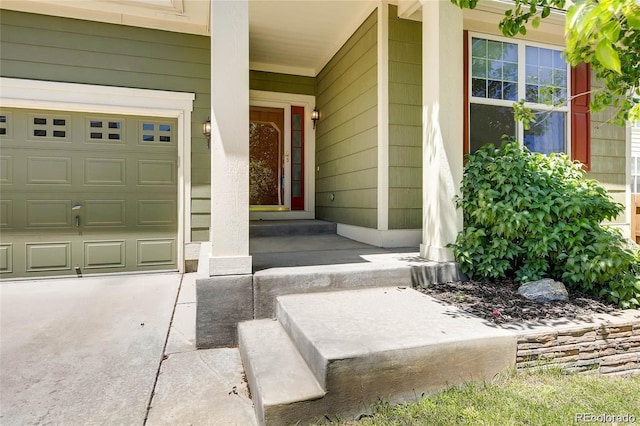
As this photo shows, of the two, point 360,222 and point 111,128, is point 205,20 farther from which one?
point 360,222

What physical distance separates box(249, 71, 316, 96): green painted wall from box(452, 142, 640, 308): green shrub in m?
3.71

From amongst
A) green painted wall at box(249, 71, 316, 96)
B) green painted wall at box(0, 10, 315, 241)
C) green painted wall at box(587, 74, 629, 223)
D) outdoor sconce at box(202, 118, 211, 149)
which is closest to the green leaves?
outdoor sconce at box(202, 118, 211, 149)

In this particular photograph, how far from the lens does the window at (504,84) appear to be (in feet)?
14.8

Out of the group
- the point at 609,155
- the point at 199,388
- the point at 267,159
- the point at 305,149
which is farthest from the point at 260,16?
the point at 609,155

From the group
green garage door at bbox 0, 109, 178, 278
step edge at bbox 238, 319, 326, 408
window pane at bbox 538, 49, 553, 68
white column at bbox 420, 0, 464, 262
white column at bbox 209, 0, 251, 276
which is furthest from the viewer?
window pane at bbox 538, 49, 553, 68

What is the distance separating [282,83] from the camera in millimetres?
6027

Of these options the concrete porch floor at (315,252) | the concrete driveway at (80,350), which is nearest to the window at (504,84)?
the concrete porch floor at (315,252)

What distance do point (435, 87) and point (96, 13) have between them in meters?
4.17

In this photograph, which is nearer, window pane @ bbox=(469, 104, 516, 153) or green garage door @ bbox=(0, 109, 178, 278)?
green garage door @ bbox=(0, 109, 178, 278)

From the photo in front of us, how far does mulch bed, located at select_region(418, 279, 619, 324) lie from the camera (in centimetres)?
243

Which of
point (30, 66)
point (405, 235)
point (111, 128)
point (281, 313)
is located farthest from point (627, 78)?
point (30, 66)

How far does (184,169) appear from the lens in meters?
4.79

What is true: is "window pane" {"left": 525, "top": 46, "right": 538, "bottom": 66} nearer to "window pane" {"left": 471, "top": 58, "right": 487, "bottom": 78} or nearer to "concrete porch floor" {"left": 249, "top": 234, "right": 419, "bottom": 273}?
"window pane" {"left": 471, "top": 58, "right": 487, "bottom": 78}

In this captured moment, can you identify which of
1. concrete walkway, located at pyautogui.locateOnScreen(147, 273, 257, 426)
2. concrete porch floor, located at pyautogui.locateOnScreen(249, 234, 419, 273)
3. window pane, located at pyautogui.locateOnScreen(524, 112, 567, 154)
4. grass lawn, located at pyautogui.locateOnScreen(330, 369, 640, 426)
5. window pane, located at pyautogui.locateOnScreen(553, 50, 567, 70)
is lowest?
concrete walkway, located at pyautogui.locateOnScreen(147, 273, 257, 426)
